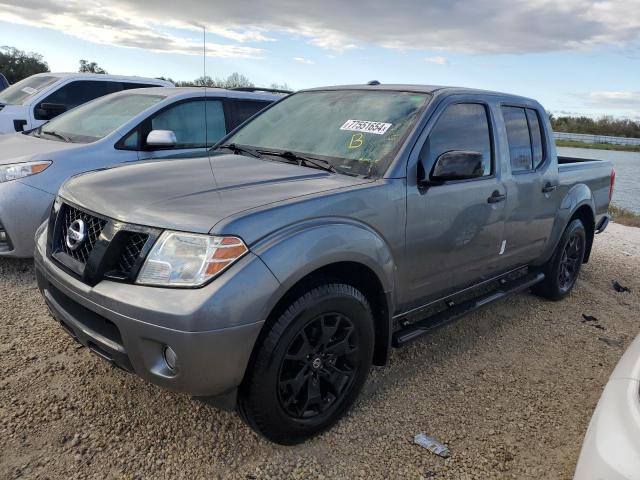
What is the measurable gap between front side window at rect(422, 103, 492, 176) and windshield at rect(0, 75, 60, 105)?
7.34 m

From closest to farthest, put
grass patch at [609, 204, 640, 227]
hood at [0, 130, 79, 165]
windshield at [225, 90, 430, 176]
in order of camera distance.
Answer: windshield at [225, 90, 430, 176]
hood at [0, 130, 79, 165]
grass patch at [609, 204, 640, 227]

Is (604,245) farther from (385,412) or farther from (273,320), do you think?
(273,320)

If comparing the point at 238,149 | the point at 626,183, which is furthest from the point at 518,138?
the point at 626,183

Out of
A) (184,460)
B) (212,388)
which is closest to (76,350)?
(184,460)

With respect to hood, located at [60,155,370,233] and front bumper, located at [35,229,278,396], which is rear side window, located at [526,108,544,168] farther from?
front bumper, located at [35,229,278,396]

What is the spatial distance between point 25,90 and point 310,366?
8290 millimetres

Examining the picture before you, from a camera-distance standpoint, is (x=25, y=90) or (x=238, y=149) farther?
(x=25, y=90)

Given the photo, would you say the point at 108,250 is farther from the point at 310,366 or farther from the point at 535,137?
the point at 535,137

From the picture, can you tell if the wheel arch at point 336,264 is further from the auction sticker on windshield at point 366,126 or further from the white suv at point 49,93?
the white suv at point 49,93

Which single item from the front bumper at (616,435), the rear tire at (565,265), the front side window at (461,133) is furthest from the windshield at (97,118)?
the front bumper at (616,435)

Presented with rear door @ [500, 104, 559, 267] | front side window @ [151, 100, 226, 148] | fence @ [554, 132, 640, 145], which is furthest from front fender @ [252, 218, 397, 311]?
fence @ [554, 132, 640, 145]

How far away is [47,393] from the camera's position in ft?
9.34

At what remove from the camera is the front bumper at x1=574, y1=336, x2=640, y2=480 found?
163cm

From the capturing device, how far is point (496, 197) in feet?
11.9
